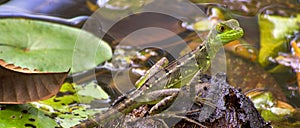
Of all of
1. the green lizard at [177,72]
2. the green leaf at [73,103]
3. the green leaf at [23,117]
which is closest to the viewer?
the green lizard at [177,72]

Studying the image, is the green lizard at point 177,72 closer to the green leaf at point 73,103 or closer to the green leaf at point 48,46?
the green leaf at point 73,103

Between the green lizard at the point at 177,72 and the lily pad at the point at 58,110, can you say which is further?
the lily pad at the point at 58,110

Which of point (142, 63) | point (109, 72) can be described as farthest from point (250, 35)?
point (109, 72)

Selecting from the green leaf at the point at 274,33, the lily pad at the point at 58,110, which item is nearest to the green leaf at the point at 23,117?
the lily pad at the point at 58,110

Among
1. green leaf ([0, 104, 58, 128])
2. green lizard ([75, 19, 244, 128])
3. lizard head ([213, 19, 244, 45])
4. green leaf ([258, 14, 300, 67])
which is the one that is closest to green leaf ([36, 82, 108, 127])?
green leaf ([0, 104, 58, 128])

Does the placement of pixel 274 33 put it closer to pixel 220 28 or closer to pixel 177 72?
pixel 220 28

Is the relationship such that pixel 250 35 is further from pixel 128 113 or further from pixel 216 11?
pixel 128 113

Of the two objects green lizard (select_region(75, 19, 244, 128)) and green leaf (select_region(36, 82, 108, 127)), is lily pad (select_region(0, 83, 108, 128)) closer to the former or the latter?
green leaf (select_region(36, 82, 108, 127))
